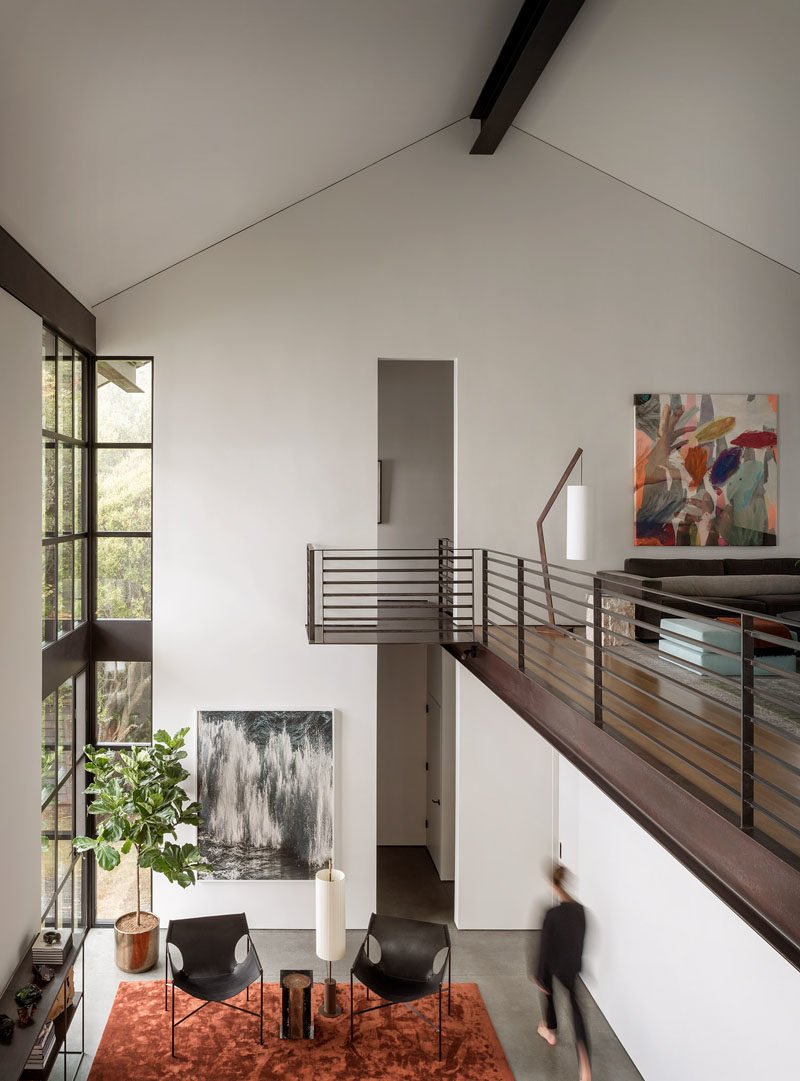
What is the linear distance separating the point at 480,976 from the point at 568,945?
6.63 ft

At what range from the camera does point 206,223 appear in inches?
285

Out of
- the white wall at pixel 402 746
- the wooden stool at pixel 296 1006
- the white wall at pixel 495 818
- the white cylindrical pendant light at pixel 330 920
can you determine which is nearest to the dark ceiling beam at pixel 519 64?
the white wall at pixel 495 818

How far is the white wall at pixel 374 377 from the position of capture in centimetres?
779

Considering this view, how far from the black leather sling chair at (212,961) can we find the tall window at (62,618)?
1.16 meters

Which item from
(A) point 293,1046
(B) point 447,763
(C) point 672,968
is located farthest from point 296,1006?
(B) point 447,763

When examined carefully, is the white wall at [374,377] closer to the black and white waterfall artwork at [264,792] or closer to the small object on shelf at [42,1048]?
the black and white waterfall artwork at [264,792]

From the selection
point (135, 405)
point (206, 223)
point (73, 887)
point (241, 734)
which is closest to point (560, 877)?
point (241, 734)

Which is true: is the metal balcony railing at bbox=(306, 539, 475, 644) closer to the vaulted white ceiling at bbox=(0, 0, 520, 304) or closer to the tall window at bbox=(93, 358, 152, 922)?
the tall window at bbox=(93, 358, 152, 922)

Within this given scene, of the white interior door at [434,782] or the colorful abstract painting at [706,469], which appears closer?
the colorful abstract painting at [706,469]

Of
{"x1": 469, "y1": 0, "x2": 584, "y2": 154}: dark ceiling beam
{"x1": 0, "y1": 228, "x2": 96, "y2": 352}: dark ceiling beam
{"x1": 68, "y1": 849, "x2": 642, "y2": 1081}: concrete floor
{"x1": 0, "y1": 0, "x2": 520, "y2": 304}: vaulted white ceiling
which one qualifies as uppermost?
{"x1": 469, "y1": 0, "x2": 584, "y2": 154}: dark ceiling beam

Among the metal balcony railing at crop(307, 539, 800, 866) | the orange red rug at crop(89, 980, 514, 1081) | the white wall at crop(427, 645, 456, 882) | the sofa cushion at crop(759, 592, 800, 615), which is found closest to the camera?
the metal balcony railing at crop(307, 539, 800, 866)

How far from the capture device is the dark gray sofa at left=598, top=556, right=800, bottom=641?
22.4 feet

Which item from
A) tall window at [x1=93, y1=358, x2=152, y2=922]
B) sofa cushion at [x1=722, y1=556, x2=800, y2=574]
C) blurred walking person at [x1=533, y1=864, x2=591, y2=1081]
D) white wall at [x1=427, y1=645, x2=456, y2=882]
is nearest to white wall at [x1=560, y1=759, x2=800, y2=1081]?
blurred walking person at [x1=533, y1=864, x2=591, y2=1081]

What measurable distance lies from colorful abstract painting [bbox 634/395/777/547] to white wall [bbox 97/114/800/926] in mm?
172
